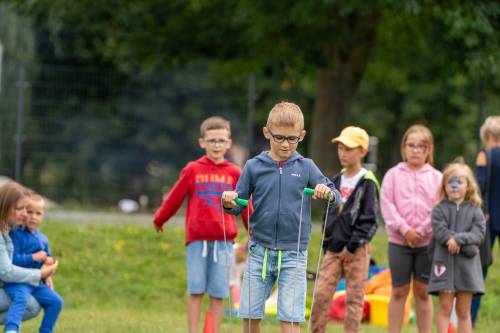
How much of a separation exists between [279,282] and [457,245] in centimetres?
200

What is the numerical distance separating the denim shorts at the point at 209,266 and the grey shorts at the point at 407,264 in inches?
58.8

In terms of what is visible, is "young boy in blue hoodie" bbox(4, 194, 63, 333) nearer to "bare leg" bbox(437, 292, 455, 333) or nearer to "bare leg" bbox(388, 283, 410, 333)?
"bare leg" bbox(388, 283, 410, 333)

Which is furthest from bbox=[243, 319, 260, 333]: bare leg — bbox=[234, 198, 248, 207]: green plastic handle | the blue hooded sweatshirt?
bbox=[234, 198, 248, 207]: green plastic handle

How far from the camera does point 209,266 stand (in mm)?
8211

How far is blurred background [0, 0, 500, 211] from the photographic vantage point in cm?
1616

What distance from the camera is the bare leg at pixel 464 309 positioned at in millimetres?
8291

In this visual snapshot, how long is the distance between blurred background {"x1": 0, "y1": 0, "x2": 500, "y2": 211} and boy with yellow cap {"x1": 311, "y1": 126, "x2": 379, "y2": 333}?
284 inches

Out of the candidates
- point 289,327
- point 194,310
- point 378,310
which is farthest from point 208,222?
point 378,310

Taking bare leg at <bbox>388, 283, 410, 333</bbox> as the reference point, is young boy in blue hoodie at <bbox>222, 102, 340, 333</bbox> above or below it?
above

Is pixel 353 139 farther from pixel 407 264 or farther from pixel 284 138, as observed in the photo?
pixel 284 138

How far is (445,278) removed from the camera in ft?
26.7

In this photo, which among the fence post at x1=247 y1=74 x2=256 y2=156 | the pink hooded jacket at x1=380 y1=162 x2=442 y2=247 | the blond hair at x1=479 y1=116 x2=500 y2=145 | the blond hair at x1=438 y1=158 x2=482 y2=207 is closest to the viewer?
the blond hair at x1=438 y1=158 x2=482 y2=207

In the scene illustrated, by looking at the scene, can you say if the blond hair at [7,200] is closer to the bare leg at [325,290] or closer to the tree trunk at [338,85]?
the bare leg at [325,290]

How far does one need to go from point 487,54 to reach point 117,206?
659cm
